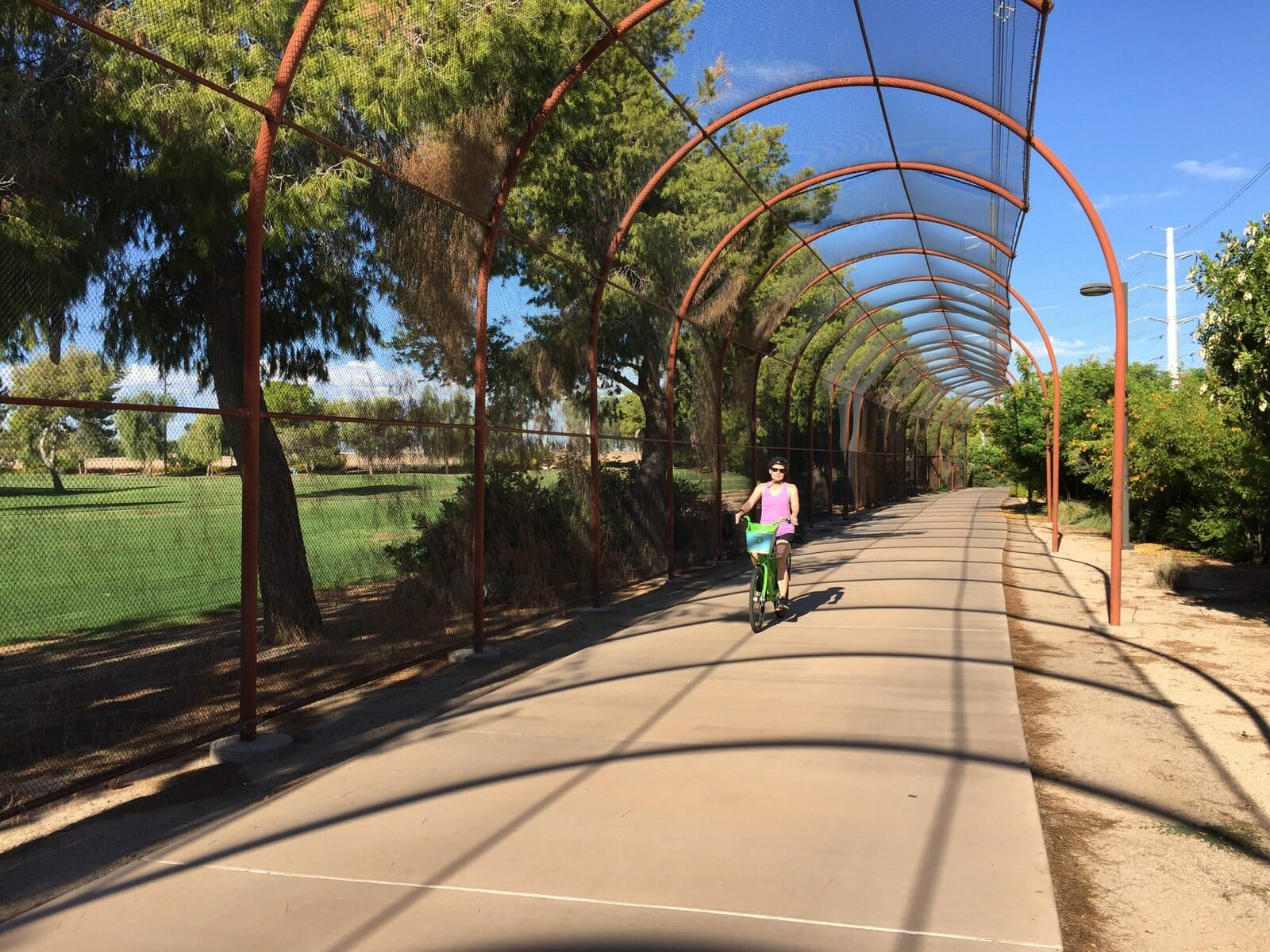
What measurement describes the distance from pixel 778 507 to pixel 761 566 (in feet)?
1.85

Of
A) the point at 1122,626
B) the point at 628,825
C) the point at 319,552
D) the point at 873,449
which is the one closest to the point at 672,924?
the point at 628,825

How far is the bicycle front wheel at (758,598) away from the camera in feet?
30.0

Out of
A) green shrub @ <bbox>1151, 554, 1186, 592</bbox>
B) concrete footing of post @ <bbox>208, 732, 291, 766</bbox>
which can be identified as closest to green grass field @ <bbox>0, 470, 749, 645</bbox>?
concrete footing of post @ <bbox>208, 732, 291, 766</bbox>

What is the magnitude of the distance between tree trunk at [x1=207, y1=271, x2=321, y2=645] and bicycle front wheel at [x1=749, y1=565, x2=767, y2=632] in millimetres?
3739

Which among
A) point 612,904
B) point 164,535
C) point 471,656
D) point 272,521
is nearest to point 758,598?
point 471,656

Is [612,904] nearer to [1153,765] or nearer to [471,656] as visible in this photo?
[1153,765]

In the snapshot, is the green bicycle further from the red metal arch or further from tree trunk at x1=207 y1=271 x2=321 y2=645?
the red metal arch

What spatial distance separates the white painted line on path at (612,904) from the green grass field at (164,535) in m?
2.00

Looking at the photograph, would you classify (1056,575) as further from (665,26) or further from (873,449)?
(873,449)

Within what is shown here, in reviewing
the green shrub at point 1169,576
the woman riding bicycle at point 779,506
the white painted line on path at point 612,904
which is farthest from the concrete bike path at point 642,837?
the green shrub at point 1169,576

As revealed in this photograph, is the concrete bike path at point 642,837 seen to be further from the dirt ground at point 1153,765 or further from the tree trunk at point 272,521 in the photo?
the tree trunk at point 272,521

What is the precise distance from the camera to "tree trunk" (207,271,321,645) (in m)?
7.86

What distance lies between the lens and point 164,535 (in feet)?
18.4

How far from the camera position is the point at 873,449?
33.7m
